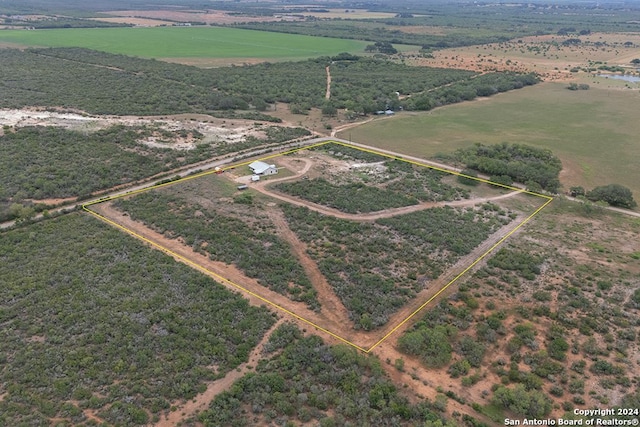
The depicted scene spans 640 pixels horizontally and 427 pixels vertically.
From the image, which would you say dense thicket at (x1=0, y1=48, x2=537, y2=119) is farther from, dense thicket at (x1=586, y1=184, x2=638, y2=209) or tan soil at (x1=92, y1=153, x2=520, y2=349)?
dense thicket at (x1=586, y1=184, x2=638, y2=209)

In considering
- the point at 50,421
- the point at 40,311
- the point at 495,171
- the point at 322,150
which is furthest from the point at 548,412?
the point at 322,150

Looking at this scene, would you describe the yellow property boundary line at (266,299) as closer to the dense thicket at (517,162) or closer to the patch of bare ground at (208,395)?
the dense thicket at (517,162)

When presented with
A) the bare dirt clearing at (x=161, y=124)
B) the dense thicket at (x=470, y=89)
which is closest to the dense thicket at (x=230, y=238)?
the bare dirt clearing at (x=161, y=124)

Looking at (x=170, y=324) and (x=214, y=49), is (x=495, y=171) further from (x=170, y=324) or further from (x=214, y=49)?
(x=214, y=49)

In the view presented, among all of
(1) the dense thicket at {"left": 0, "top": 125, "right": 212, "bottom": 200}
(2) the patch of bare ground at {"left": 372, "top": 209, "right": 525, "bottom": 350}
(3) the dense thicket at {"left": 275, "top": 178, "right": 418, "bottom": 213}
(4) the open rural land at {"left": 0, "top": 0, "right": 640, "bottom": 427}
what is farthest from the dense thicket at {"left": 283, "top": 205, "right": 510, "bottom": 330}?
(1) the dense thicket at {"left": 0, "top": 125, "right": 212, "bottom": 200}

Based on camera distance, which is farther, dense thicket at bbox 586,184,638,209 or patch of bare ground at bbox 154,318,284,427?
dense thicket at bbox 586,184,638,209

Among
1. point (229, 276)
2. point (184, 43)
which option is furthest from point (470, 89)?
point (184, 43)
